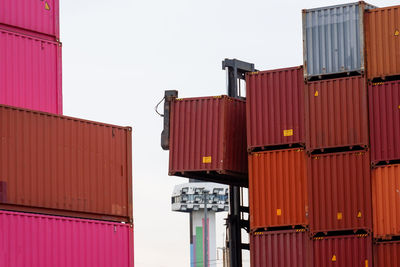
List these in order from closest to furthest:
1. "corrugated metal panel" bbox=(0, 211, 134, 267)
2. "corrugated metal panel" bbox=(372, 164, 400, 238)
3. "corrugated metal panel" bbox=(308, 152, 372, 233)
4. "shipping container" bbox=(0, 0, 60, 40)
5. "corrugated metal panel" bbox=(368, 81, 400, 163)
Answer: "corrugated metal panel" bbox=(0, 211, 134, 267), "shipping container" bbox=(0, 0, 60, 40), "corrugated metal panel" bbox=(372, 164, 400, 238), "corrugated metal panel" bbox=(368, 81, 400, 163), "corrugated metal panel" bbox=(308, 152, 372, 233)

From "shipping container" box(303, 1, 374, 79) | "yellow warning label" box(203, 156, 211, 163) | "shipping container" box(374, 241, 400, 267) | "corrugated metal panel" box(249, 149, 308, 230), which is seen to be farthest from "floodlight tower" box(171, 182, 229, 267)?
"shipping container" box(374, 241, 400, 267)

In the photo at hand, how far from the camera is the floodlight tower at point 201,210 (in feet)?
310

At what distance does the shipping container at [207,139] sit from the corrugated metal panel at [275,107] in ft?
4.17

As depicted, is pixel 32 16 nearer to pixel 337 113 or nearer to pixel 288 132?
pixel 288 132

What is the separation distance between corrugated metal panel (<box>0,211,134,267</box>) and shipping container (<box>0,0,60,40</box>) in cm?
579

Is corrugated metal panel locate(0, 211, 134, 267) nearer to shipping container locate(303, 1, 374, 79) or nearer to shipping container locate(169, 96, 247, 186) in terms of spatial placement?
shipping container locate(169, 96, 247, 186)

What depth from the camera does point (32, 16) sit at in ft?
105

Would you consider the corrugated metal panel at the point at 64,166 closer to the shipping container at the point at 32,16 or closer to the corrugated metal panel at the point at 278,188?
the shipping container at the point at 32,16

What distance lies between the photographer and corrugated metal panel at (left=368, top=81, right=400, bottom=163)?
117ft

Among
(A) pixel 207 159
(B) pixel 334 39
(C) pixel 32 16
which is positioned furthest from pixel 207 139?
(C) pixel 32 16

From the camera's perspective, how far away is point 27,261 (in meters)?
27.9

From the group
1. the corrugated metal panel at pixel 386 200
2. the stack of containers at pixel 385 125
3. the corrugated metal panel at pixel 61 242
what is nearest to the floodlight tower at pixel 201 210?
the stack of containers at pixel 385 125

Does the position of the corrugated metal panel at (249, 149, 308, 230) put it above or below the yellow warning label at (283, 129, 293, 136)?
below

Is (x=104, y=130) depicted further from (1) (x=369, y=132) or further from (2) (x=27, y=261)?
(1) (x=369, y=132)
